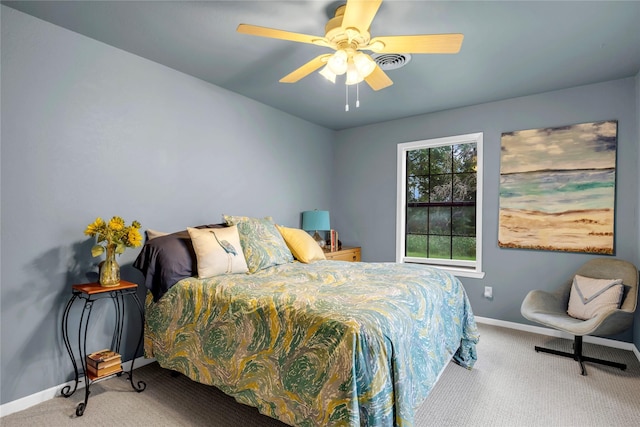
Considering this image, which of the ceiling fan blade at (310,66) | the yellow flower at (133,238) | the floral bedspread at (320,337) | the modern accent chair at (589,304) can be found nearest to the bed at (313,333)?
the floral bedspread at (320,337)

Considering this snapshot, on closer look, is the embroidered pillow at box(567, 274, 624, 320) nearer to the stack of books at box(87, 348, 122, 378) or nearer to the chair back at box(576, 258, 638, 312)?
the chair back at box(576, 258, 638, 312)

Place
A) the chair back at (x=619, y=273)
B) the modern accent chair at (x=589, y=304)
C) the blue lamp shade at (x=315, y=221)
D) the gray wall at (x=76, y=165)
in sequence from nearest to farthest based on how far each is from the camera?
the gray wall at (x=76, y=165)
the modern accent chair at (x=589, y=304)
the chair back at (x=619, y=273)
the blue lamp shade at (x=315, y=221)

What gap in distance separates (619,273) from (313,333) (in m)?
2.99

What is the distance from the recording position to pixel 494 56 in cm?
268

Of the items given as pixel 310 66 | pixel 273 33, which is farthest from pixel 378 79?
pixel 273 33

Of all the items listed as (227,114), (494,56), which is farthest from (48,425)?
(494,56)

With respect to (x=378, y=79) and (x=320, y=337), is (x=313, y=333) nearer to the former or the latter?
(x=320, y=337)

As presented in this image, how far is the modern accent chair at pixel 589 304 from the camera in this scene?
2.56 metres

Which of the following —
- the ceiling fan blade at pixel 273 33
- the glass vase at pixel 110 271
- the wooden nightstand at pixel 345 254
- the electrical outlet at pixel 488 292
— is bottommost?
the electrical outlet at pixel 488 292

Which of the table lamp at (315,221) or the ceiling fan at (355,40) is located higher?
the ceiling fan at (355,40)

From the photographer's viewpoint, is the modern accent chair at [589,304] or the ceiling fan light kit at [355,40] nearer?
the ceiling fan light kit at [355,40]

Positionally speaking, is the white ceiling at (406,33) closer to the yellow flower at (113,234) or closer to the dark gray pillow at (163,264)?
the yellow flower at (113,234)

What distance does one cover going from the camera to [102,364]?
2.21m

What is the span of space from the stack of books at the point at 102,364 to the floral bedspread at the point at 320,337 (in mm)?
270
